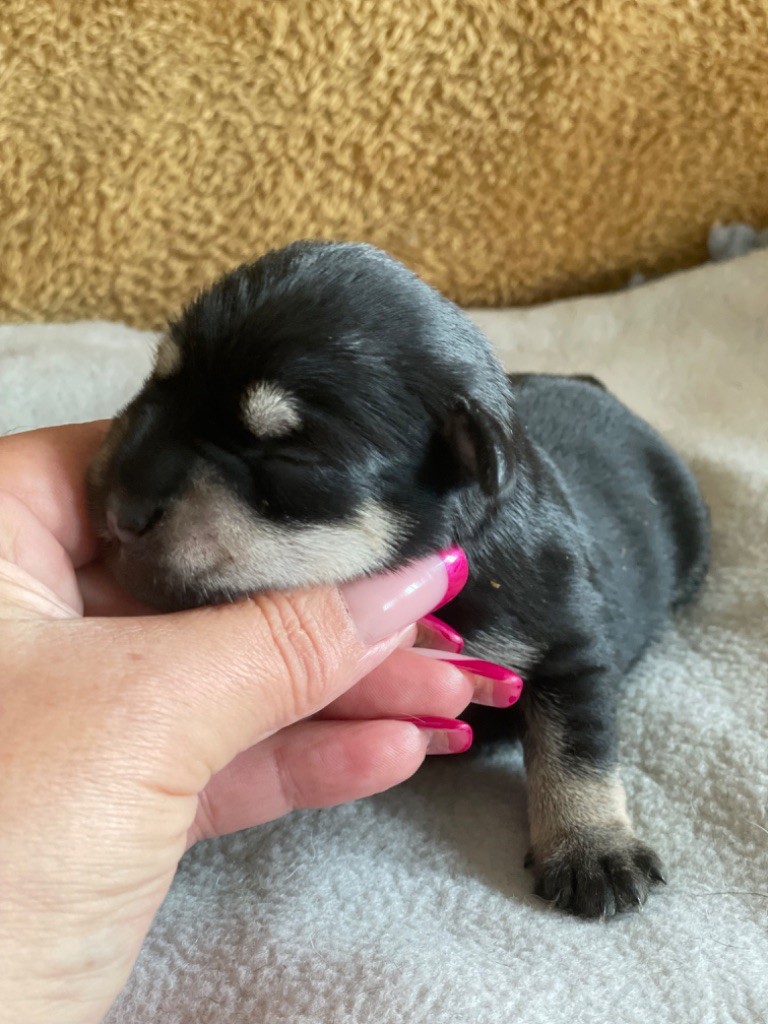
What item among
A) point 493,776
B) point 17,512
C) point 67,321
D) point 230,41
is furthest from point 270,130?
point 493,776

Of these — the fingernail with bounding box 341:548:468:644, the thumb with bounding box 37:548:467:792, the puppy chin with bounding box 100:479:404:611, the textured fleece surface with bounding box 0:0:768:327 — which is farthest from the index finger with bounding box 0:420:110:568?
the textured fleece surface with bounding box 0:0:768:327

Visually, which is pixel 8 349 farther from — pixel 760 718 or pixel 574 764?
pixel 760 718

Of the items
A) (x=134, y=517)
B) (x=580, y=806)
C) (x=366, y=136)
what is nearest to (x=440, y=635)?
(x=580, y=806)

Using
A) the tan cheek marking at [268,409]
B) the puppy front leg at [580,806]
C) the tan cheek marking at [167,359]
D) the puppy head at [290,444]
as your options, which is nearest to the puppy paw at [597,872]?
the puppy front leg at [580,806]

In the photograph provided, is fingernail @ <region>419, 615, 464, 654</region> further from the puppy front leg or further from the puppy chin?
the puppy chin

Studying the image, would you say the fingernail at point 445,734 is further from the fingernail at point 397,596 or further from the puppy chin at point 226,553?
the puppy chin at point 226,553

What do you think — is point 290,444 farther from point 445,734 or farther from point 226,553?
point 445,734
